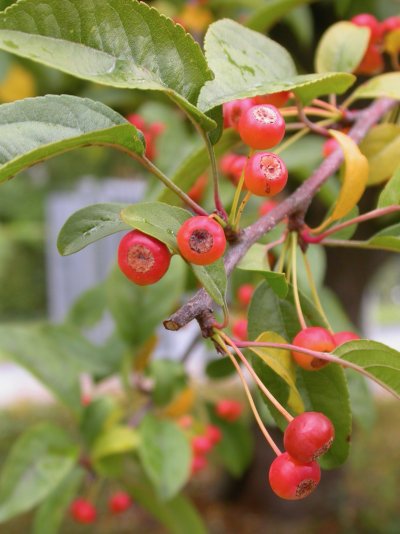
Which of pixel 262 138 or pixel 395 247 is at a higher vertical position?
pixel 262 138

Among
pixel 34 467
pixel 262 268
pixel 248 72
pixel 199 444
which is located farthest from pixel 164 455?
pixel 248 72

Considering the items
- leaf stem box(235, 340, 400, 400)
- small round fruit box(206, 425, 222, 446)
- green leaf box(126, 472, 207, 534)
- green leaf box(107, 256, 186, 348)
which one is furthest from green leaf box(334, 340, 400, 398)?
small round fruit box(206, 425, 222, 446)

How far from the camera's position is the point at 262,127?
61 cm

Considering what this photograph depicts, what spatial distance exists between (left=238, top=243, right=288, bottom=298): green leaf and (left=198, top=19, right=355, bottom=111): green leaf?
154mm

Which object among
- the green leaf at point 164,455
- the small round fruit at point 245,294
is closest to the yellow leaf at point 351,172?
the small round fruit at point 245,294

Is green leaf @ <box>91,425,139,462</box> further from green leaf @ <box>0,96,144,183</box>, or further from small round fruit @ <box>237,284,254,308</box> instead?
green leaf @ <box>0,96,144,183</box>

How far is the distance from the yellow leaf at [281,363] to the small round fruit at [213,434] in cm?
104

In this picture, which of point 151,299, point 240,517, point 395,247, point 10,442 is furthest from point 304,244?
point 10,442

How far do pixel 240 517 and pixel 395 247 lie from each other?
7.82ft

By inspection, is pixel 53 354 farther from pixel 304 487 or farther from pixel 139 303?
pixel 304 487

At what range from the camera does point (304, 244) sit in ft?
2.44

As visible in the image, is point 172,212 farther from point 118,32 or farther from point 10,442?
point 10,442

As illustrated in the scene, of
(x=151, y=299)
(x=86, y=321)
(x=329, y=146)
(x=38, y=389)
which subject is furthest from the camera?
(x=38, y=389)

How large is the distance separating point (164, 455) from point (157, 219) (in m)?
0.78
